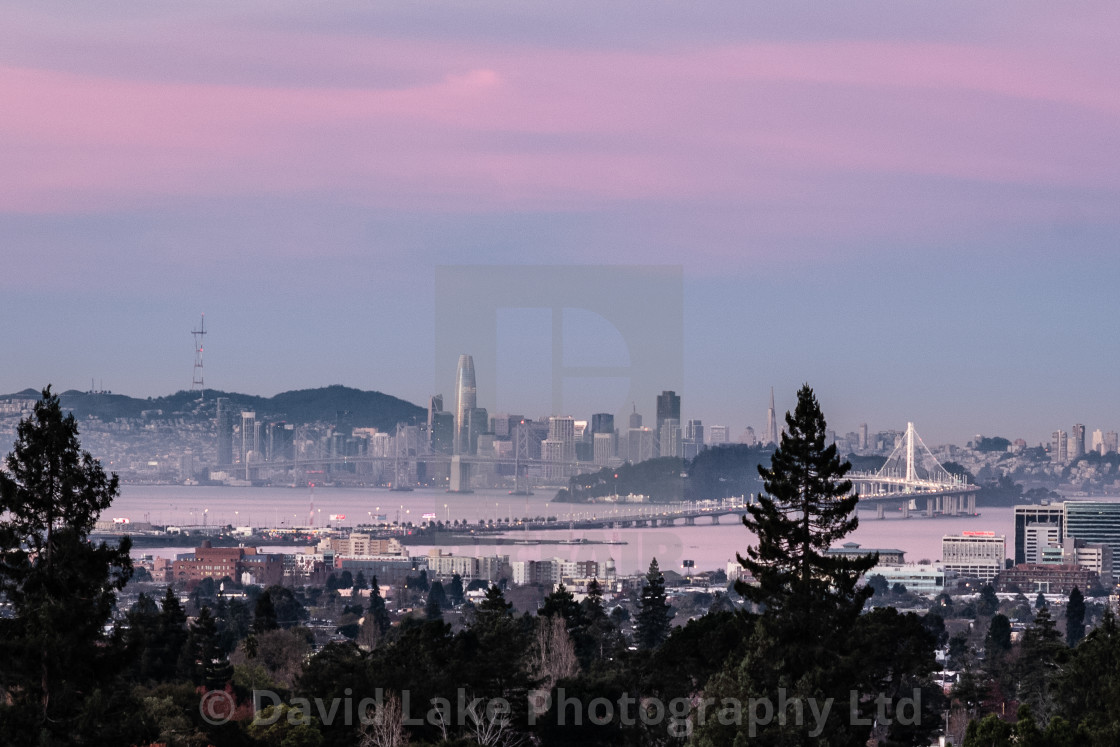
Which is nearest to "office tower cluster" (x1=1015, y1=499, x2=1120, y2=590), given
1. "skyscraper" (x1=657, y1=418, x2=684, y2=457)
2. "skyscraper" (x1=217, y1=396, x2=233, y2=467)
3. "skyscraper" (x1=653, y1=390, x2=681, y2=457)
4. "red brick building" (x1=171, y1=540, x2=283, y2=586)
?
"skyscraper" (x1=657, y1=418, x2=684, y2=457)

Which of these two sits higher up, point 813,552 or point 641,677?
point 813,552

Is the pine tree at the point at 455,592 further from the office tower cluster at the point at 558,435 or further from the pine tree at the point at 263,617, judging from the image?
the pine tree at the point at 263,617

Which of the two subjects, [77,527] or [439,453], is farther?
[439,453]

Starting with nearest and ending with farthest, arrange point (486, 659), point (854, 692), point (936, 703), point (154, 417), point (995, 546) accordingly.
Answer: point (854, 692), point (486, 659), point (936, 703), point (995, 546), point (154, 417)

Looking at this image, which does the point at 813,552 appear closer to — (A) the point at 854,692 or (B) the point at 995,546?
(A) the point at 854,692

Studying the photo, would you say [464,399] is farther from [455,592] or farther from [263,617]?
[263,617]

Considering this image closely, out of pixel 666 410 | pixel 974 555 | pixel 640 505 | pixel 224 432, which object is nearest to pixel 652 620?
pixel 666 410

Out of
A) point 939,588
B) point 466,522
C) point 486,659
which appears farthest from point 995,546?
point 486,659
